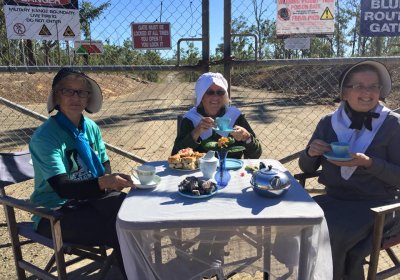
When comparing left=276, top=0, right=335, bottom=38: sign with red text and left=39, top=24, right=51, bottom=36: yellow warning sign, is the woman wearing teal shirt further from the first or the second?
left=276, top=0, right=335, bottom=38: sign with red text

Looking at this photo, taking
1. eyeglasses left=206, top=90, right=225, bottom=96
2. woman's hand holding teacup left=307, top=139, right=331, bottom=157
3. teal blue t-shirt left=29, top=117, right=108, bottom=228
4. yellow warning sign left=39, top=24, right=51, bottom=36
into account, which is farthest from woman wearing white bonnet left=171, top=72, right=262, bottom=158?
yellow warning sign left=39, top=24, right=51, bottom=36

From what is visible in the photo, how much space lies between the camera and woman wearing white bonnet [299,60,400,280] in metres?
2.25

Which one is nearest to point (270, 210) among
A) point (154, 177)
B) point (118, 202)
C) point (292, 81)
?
point (154, 177)

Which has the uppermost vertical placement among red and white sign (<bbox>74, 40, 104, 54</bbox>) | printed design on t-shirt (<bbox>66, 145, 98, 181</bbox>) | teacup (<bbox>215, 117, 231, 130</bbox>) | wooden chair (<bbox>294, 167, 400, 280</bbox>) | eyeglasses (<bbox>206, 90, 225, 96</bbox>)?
red and white sign (<bbox>74, 40, 104, 54</bbox>)

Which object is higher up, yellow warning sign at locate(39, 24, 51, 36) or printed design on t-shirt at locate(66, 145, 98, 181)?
yellow warning sign at locate(39, 24, 51, 36)

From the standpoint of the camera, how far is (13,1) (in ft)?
9.85

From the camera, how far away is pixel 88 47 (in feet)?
11.0

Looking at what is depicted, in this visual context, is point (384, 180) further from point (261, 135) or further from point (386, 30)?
point (261, 135)

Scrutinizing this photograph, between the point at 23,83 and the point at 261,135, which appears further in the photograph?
the point at 23,83

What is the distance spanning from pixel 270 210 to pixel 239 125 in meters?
1.39

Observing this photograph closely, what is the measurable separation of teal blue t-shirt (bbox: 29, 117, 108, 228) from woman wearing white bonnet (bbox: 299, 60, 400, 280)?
1536mm

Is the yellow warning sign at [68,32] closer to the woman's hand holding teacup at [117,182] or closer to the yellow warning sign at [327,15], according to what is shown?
the woman's hand holding teacup at [117,182]

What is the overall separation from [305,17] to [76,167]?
2.14 meters

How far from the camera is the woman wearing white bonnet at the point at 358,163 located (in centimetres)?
225
